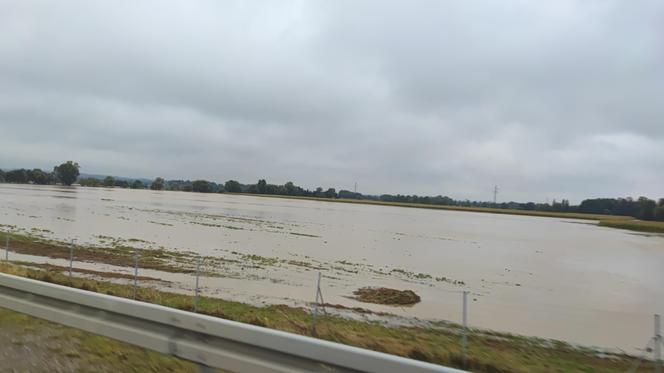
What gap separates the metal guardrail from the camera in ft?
10.8

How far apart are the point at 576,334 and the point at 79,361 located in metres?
17.1

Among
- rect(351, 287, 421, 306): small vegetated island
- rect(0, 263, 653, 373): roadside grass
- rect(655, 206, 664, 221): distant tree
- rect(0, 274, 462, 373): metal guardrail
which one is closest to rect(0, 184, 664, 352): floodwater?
rect(351, 287, 421, 306): small vegetated island

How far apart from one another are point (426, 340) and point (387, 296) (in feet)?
29.7

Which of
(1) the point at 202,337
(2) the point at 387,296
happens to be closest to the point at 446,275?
(2) the point at 387,296

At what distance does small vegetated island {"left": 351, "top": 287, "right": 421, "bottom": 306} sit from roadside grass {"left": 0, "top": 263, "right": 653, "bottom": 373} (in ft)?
14.1

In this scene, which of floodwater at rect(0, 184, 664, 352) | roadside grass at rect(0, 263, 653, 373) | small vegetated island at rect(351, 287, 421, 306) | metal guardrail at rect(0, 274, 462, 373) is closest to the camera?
metal guardrail at rect(0, 274, 462, 373)

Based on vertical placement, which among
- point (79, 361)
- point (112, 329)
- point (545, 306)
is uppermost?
point (112, 329)

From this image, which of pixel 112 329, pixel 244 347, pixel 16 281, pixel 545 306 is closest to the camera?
pixel 244 347

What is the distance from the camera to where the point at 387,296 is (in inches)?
832

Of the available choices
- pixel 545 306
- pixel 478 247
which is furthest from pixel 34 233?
pixel 478 247

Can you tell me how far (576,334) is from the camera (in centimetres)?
1712

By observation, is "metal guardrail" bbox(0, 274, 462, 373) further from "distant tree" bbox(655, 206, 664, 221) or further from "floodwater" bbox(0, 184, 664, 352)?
"distant tree" bbox(655, 206, 664, 221)

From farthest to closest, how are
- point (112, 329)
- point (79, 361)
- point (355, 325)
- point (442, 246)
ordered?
1. point (442, 246)
2. point (355, 325)
3. point (79, 361)
4. point (112, 329)

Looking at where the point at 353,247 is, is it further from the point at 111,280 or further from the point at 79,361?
the point at 79,361
